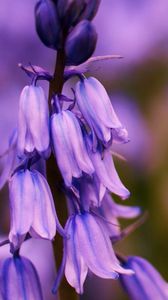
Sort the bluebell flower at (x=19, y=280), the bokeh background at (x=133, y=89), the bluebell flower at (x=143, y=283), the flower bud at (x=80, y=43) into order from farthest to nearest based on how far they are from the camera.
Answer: the bokeh background at (x=133, y=89) < the bluebell flower at (x=143, y=283) < the bluebell flower at (x=19, y=280) < the flower bud at (x=80, y=43)

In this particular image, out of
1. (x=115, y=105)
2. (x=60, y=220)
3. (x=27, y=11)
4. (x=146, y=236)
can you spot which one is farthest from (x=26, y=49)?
(x=60, y=220)

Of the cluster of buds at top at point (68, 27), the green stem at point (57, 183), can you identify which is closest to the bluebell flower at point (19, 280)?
the green stem at point (57, 183)

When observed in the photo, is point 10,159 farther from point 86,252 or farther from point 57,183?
point 86,252

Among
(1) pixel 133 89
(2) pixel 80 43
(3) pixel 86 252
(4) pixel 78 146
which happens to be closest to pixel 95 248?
(3) pixel 86 252

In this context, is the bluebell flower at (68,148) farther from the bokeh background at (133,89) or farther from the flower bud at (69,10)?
the bokeh background at (133,89)

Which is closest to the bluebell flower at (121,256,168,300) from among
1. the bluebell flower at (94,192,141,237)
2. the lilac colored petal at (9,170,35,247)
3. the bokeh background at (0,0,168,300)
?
the bluebell flower at (94,192,141,237)

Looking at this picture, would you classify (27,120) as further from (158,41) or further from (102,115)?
(158,41)

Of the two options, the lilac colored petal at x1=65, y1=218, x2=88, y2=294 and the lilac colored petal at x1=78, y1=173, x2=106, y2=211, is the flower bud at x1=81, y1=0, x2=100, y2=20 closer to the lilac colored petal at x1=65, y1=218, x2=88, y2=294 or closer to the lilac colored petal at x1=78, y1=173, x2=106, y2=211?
the lilac colored petal at x1=78, y1=173, x2=106, y2=211
